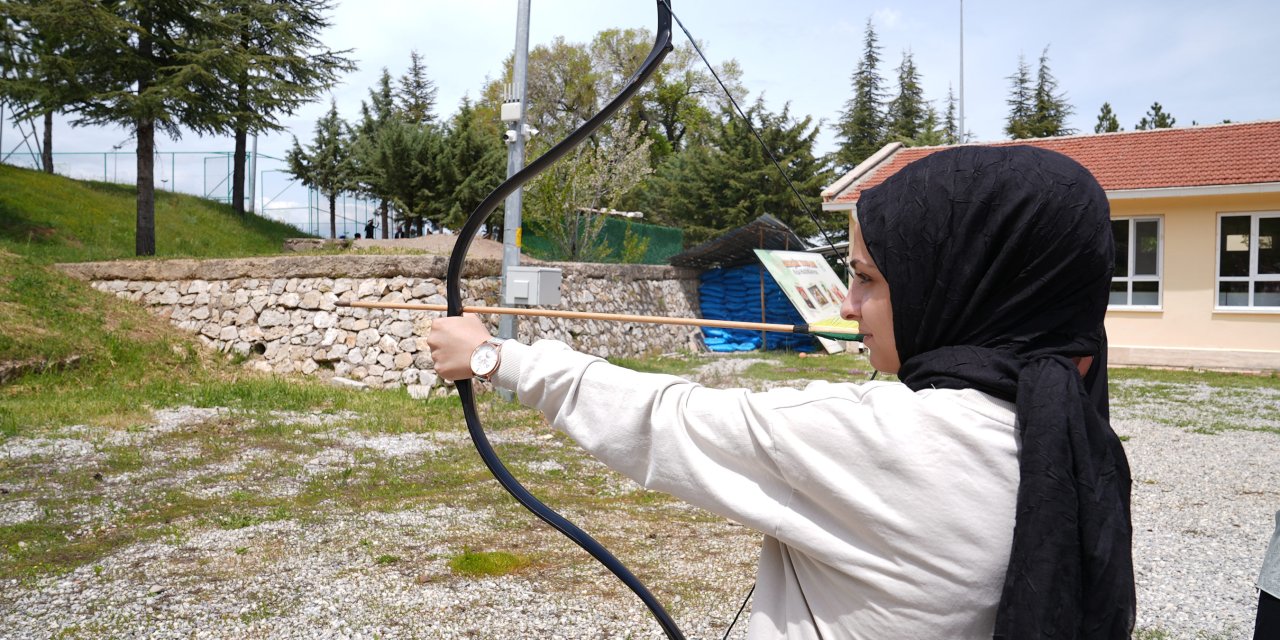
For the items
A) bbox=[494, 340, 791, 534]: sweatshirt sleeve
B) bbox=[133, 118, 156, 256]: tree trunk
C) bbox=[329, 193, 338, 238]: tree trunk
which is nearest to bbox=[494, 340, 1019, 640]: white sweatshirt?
bbox=[494, 340, 791, 534]: sweatshirt sleeve

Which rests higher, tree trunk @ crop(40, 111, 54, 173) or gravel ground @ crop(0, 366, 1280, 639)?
tree trunk @ crop(40, 111, 54, 173)

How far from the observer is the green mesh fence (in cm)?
1767

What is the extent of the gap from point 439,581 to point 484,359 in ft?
8.88

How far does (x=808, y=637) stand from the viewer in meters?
1.04

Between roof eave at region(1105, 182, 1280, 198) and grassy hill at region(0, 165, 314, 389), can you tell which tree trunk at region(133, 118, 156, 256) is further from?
roof eave at region(1105, 182, 1280, 198)

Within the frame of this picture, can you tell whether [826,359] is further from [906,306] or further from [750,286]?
[906,306]

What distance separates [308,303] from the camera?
979cm

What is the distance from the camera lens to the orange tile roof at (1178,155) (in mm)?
12508

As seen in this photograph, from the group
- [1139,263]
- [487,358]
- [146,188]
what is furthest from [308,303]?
[1139,263]

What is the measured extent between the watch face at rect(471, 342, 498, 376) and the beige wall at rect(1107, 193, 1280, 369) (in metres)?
13.9

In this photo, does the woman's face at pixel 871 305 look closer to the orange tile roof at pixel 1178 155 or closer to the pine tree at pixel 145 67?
the orange tile roof at pixel 1178 155

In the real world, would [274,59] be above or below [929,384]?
above

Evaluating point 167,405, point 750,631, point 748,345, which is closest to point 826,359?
point 748,345

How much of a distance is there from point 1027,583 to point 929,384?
22 cm
